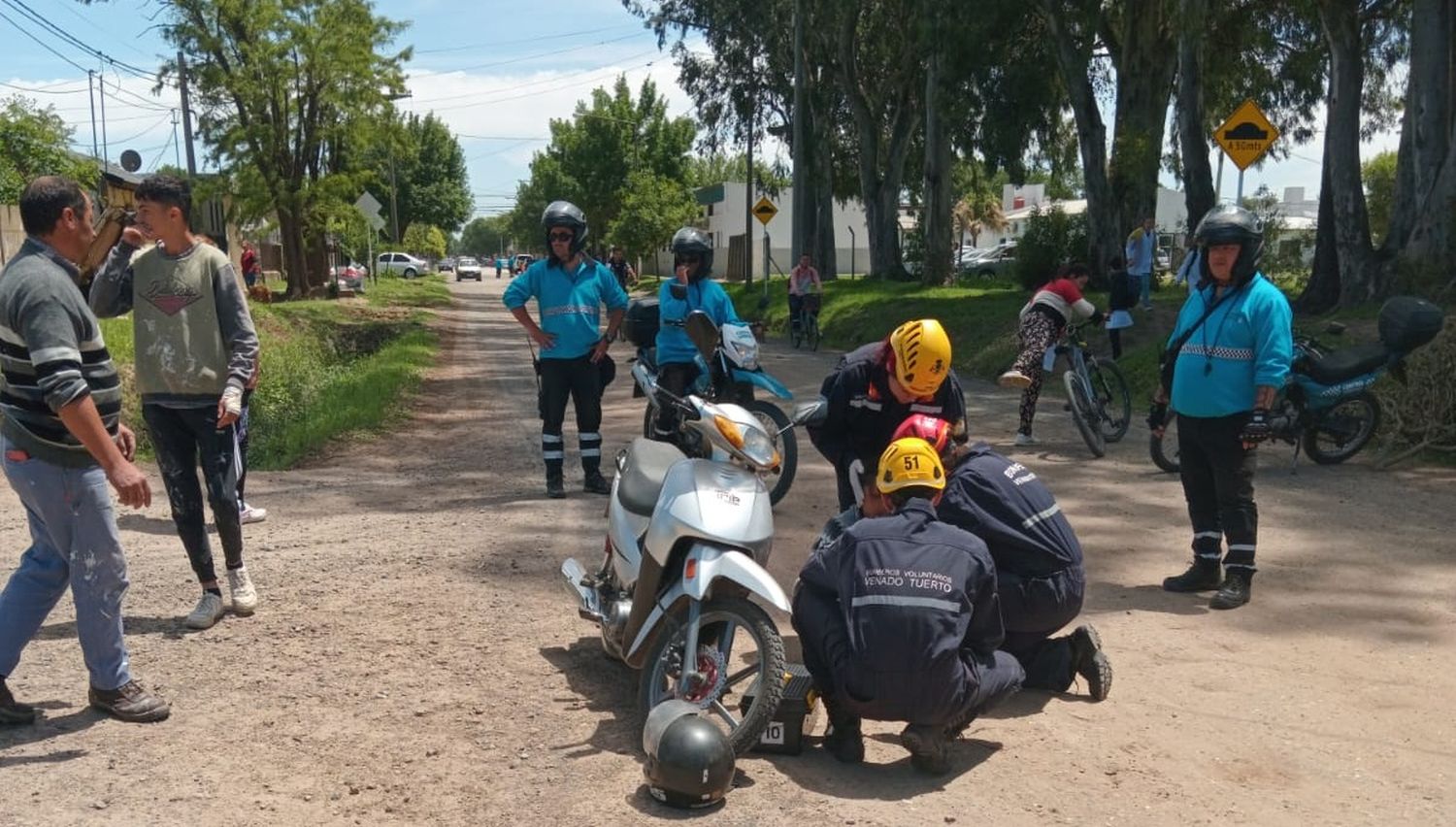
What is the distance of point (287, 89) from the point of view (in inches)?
1485

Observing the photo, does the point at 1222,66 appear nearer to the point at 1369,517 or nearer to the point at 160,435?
the point at 1369,517

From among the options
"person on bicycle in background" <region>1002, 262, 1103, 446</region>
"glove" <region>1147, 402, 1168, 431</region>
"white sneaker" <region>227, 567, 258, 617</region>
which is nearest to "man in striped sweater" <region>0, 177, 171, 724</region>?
"white sneaker" <region>227, 567, 258, 617</region>

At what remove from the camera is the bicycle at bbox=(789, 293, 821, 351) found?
2531 centimetres

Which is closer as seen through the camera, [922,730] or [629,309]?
[922,730]

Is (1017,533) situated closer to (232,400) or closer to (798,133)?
(232,400)

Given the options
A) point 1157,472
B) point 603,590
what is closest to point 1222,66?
point 1157,472

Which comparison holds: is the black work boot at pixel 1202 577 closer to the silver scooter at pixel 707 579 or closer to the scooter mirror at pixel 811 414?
the scooter mirror at pixel 811 414

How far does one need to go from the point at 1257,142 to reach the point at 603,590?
12808 mm

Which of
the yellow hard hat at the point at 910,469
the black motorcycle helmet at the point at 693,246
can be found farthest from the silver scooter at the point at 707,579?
the black motorcycle helmet at the point at 693,246

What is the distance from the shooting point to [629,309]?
8875 mm

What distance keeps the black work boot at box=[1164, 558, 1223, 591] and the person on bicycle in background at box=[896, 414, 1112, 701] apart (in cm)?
190

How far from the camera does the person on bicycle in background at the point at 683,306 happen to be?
9.12m

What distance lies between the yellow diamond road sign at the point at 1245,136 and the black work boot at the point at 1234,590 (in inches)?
396

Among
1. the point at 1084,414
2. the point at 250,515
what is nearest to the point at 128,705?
the point at 250,515
